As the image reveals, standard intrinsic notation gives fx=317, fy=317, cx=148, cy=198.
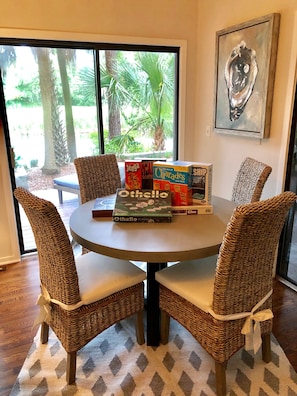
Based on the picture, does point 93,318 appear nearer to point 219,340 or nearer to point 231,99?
point 219,340

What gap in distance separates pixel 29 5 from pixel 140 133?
147 cm

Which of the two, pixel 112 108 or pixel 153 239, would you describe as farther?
pixel 112 108

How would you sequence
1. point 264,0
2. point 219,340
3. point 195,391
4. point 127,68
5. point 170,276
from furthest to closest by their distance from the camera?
1. point 127,68
2. point 264,0
3. point 170,276
4. point 195,391
5. point 219,340

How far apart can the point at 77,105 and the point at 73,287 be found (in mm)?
2011

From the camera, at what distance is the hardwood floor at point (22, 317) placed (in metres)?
1.83

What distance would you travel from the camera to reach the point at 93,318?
1636 mm

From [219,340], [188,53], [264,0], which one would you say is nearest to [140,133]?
[188,53]

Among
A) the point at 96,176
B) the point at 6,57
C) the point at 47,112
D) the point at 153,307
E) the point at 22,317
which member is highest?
the point at 6,57

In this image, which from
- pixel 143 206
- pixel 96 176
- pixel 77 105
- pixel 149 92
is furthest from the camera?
pixel 149 92

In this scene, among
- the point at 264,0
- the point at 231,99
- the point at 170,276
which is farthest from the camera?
the point at 231,99

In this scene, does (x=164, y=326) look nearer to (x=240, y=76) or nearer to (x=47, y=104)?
(x=240, y=76)

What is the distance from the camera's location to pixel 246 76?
2576 mm

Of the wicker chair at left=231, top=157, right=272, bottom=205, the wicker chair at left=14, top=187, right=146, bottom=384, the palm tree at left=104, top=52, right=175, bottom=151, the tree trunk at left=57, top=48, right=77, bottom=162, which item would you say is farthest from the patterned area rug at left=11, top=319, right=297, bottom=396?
the palm tree at left=104, top=52, right=175, bottom=151

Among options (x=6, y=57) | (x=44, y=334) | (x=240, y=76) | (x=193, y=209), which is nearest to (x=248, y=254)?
(x=193, y=209)
